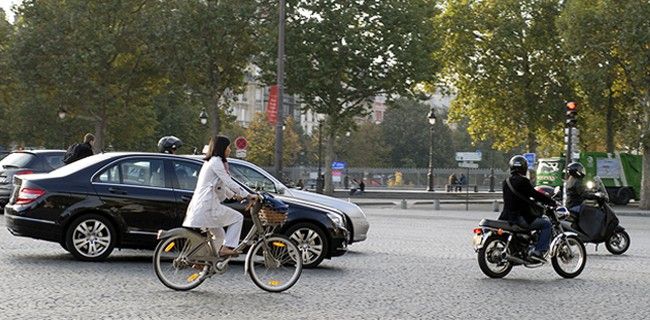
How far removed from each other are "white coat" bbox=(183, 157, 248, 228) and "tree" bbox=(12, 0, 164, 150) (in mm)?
43689

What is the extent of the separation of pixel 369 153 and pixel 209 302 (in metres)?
95.1

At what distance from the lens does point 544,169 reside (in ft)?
195

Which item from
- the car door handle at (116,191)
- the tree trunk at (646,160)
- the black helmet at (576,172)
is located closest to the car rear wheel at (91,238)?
the car door handle at (116,191)

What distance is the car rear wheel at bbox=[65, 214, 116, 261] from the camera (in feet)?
48.0

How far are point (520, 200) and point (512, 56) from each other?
4840cm

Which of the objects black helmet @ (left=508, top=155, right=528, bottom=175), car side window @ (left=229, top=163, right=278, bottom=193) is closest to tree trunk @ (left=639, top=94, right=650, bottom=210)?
car side window @ (left=229, top=163, right=278, bottom=193)

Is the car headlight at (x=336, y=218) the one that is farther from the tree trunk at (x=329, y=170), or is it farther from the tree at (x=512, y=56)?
the tree at (x=512, y=56)

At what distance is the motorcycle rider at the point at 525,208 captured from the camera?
14.4m

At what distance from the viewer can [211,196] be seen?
11719mm

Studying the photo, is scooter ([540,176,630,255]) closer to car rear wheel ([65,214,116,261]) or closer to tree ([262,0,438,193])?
car rear wheel ([65,214,116,261])

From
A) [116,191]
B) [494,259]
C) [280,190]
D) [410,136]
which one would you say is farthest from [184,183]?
[410,136]

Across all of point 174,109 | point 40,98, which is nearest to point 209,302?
point 40,98

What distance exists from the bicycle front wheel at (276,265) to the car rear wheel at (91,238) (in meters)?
3.41

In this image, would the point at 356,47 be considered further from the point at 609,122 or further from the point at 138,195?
the point at 138,195
